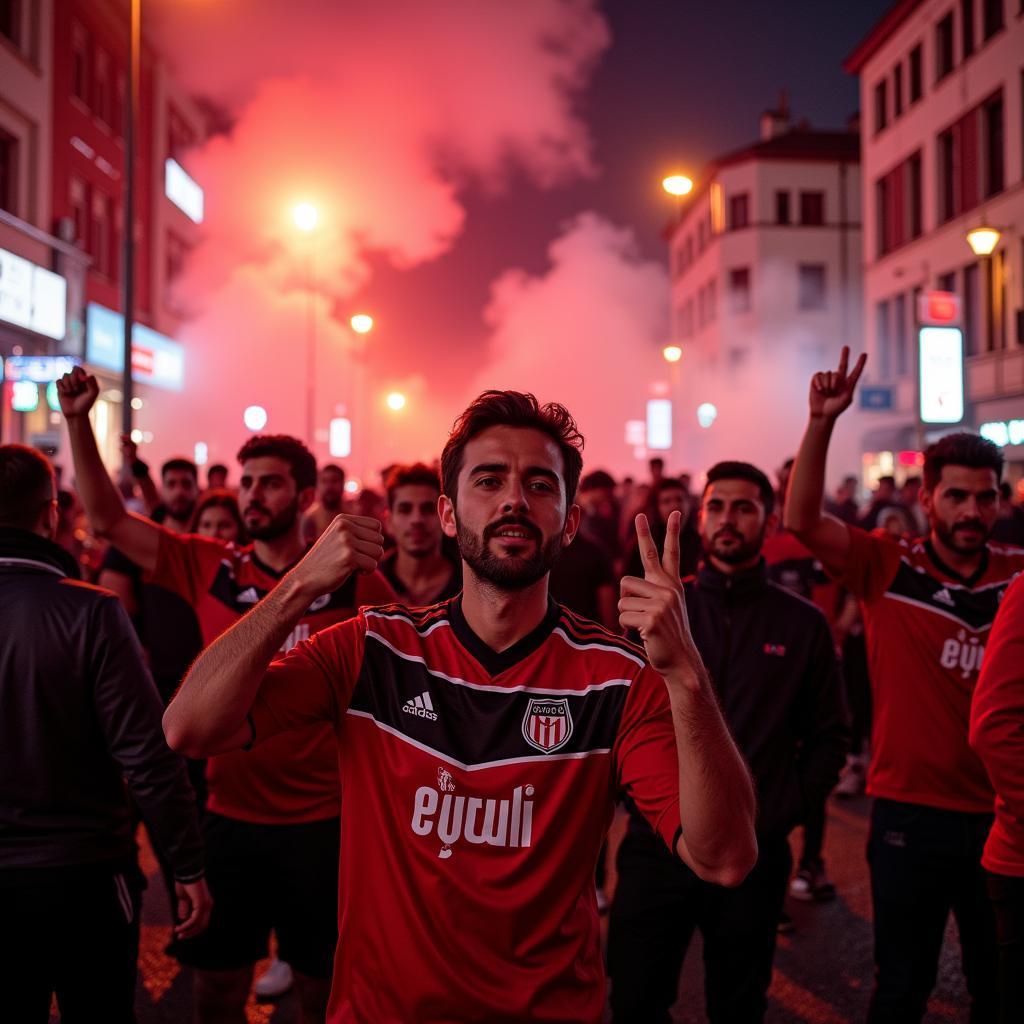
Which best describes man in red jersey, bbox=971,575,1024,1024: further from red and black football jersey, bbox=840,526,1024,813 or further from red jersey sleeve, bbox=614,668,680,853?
red jersey sleeve, bbox=614,668,680,853

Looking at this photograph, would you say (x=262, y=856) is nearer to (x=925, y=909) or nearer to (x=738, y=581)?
(x=738, y=581)

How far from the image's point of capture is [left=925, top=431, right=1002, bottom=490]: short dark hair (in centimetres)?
400

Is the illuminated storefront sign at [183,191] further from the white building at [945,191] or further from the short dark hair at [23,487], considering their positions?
the short dark hair at [23,487]

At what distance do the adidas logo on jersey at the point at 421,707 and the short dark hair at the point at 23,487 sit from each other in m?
1.45

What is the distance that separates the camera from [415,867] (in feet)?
7.34

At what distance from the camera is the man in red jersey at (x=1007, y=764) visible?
2.75m

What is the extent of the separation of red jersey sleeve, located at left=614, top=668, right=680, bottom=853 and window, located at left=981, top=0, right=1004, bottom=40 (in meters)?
27.4

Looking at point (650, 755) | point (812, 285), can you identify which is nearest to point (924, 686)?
point (650, 755)

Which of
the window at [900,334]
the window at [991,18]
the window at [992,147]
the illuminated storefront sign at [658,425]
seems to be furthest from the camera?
the illuminated storefront sign at [658,425]

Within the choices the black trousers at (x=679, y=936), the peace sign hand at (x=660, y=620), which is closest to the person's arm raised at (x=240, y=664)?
the peace sign hand at (x=660, y=620)

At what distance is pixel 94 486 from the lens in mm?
3920

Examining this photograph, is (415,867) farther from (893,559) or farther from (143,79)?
(143,79)

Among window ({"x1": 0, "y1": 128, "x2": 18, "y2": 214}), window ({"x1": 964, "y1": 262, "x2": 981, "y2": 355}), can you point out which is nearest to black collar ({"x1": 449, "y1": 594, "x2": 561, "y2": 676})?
window ({"x1": 0, "y1": 128, "x2": 18, "y2": 214})

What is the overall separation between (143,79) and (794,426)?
27442 mm
